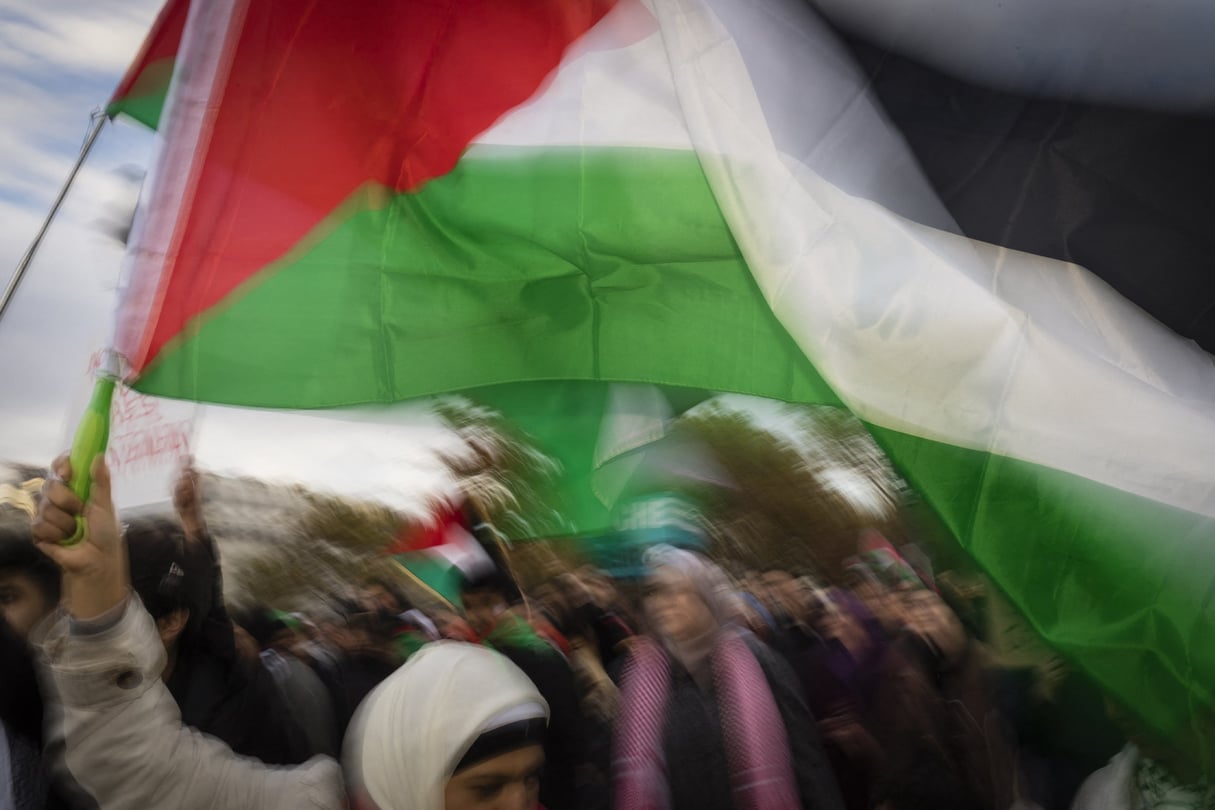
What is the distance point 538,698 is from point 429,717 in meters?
0.20

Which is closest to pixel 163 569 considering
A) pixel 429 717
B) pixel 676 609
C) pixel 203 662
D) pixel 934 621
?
pixel 203 662

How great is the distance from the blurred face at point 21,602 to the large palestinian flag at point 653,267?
427 mm

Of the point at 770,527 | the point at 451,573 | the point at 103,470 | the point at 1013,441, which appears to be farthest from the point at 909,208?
the point at 103,470

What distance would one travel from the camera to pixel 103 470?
209cm

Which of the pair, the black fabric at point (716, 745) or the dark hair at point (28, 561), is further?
the dark hair at point (28, 561)

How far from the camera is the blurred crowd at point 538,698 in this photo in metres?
1.94

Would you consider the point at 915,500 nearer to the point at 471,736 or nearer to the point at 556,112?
the point at 471,736

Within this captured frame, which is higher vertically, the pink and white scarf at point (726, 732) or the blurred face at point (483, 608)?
the blurred face at point (483, 608)

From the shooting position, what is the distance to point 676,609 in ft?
6.63

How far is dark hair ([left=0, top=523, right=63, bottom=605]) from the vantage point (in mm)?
2053

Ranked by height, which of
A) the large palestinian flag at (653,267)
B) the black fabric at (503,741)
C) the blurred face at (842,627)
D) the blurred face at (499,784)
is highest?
the large palestinian flag at (653,267)

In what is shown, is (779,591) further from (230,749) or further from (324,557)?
(230,749)

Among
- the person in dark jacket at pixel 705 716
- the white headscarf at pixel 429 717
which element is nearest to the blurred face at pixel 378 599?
the white headscarf at pixel 429 717

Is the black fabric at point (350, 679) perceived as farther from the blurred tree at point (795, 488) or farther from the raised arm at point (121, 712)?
the blurred tree at point (795, 488)
